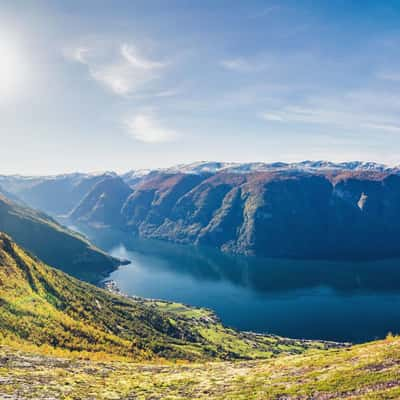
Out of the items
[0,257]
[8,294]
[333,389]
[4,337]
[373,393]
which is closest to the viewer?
[373,393]

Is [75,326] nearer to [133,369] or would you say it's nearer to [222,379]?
[133,369]

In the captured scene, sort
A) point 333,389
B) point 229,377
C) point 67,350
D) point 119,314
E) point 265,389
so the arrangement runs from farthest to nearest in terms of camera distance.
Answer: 1. point 119,314
2. point 67,350
3. point 229,377
4. point 265,389
5. point 333,389

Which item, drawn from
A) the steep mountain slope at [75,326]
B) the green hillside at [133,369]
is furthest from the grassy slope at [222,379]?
the steep mountain slope at [75,326]

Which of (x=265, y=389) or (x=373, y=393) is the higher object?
(x=373, y=393)

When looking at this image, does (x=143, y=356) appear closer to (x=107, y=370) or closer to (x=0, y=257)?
(x=107, y=370)

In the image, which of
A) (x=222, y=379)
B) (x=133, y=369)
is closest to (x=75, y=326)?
(x=133, y=369)

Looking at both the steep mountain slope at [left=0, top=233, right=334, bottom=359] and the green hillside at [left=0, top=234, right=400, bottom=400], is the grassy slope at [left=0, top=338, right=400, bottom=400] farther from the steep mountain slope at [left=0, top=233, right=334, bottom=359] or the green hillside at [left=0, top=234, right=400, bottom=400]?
the steep mountain slope at [left=0, top=233, right=334, bottom=359]

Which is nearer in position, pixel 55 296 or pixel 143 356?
pixel 143 356

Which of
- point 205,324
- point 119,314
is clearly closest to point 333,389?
point 119,314
